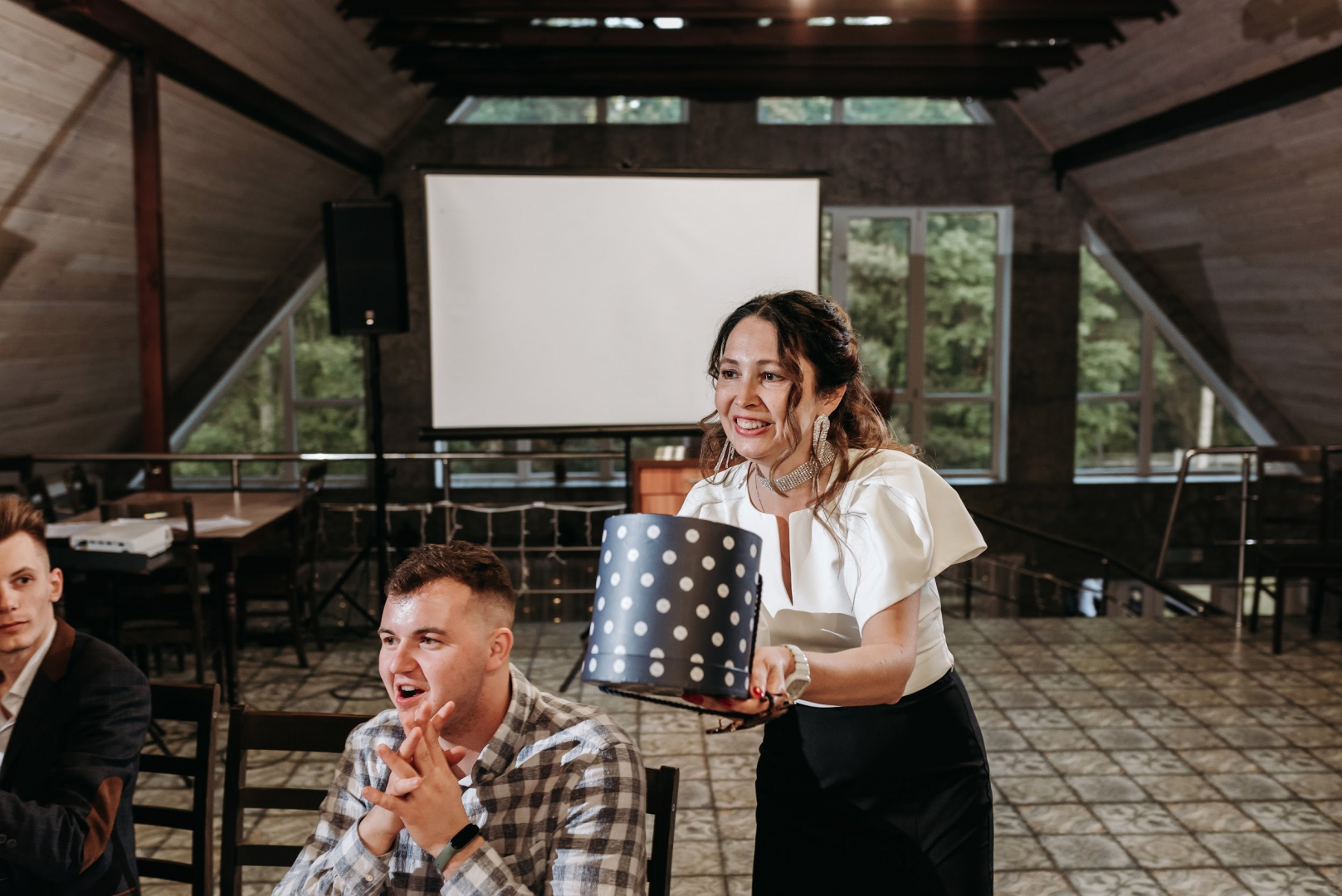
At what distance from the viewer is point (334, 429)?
A: 29.9ft

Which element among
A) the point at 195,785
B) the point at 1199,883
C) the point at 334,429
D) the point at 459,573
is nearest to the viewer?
the point at 459,573

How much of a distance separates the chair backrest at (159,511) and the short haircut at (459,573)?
2956 millimetres

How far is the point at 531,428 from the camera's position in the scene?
14.5 feet

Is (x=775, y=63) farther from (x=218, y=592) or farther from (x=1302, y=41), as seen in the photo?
(x=218, y=592)

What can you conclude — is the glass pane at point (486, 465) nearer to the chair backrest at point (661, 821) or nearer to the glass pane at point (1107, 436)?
the glass pane at point (1107, 436)

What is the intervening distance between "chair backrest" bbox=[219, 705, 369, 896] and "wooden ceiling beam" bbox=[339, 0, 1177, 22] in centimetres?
452

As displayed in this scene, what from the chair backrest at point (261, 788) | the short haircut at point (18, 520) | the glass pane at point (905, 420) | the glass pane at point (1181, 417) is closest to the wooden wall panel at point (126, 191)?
the short haircut at point (18, 520)

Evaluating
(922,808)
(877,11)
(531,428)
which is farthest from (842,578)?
(877,11)

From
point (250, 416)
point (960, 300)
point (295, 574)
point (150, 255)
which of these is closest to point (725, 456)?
point (295, 574)

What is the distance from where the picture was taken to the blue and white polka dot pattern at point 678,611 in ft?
3.43

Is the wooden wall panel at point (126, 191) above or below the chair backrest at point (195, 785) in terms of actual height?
above

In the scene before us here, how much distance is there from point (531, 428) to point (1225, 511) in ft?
23.8

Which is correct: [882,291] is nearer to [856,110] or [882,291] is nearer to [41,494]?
[856,110]

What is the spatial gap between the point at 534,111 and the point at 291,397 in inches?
125
